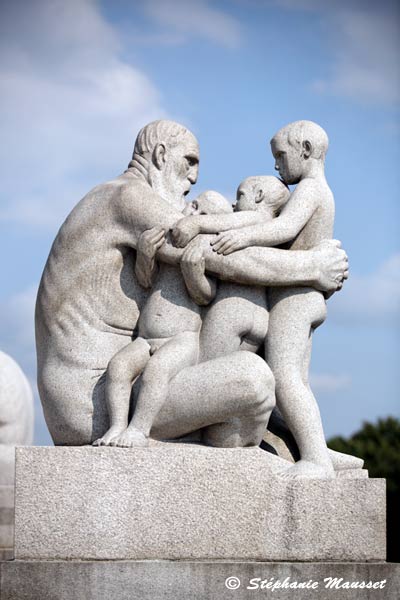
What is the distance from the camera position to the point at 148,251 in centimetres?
765

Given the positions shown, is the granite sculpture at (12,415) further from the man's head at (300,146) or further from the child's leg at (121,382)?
the man's head at (300,146)

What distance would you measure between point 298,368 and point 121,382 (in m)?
1.22

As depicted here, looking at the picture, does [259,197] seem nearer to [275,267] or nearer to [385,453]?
[275,267]

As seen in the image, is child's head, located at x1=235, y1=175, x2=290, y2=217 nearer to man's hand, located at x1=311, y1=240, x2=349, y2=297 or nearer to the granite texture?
man's hand, located at x1=311, y1=240, x2=349, y2=297

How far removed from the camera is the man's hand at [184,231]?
762 centimetres

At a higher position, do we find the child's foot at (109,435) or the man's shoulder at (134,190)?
the man's shoulder at (134,190)

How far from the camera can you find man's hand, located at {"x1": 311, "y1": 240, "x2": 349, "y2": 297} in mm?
7723

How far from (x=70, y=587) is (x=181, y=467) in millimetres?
1009

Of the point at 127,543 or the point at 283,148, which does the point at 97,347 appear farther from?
the point at 283,148

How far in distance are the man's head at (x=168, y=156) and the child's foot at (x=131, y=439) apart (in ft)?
5.84

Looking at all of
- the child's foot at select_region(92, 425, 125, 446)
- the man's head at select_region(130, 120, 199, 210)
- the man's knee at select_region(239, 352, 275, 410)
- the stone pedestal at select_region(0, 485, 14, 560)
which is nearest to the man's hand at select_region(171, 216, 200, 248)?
the man's head at select_region(130, 120, 199, 210)

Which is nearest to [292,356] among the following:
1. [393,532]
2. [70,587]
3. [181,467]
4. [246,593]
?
[181,467]

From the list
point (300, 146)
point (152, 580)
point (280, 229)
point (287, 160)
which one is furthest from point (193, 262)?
point (152, 580)

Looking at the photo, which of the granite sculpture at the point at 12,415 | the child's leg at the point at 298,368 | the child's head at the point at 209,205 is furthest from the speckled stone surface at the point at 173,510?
the granite sculpture at the point at 12,415
